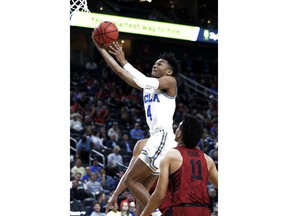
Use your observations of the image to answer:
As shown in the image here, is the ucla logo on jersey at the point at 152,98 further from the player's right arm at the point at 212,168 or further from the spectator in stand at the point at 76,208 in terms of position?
the spectator in stand at the point at 76,208

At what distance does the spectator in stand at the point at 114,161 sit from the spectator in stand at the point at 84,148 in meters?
0.63

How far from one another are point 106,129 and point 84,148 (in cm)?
250

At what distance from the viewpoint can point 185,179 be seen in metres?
5.50

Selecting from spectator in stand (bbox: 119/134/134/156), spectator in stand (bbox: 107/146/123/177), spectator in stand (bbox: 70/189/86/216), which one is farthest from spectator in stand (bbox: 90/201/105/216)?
spectator in stand (bbox: 119/134/134/156)

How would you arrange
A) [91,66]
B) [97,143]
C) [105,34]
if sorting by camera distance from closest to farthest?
[105,34], [97,143], [91,66]

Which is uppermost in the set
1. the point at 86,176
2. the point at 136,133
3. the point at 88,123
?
the point at 88,123

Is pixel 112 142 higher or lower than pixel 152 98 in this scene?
lower

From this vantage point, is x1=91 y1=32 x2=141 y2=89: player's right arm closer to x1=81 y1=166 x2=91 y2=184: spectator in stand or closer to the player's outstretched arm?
the player's outstretched arm

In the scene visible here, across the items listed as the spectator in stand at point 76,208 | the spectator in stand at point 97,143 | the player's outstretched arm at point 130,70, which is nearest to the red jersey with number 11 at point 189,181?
the player's outstretched arm at point 130,70

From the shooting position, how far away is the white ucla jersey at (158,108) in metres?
6.91

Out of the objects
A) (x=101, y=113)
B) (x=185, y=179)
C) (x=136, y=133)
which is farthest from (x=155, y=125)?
(x=101, y=113)

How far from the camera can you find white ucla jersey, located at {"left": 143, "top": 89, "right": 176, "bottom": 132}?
6906 millimetres

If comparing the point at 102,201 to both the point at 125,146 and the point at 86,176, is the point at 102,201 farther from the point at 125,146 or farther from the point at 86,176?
the point at 125,146
